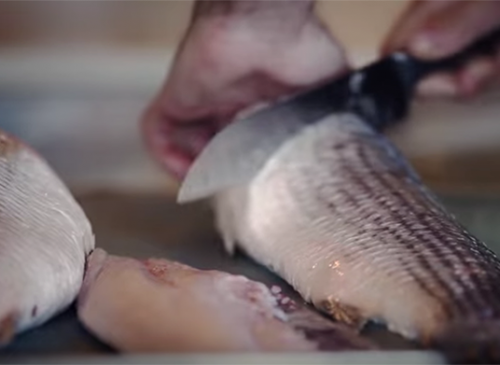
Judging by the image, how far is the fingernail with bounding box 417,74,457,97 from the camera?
4.28 ft

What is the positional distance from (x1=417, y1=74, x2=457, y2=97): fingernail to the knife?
0.01 meters

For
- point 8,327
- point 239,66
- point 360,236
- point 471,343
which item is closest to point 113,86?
point 239,66

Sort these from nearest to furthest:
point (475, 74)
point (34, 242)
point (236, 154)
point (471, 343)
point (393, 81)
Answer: point (471, 343), point (34, 242), point (236, 154), point (393, 81), point (475, 74)

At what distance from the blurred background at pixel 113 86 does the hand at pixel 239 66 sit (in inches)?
4.1

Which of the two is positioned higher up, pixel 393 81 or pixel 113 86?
pixel 393 81

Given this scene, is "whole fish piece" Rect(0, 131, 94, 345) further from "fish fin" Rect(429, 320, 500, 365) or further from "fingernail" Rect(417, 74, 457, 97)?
"fingernail" Rect(417, 74, 457, 97)

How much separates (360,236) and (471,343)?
0.24 meters

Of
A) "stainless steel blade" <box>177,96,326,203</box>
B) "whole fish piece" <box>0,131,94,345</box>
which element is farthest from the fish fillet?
"stainless steel blade" <box>177,96,326,203</box>

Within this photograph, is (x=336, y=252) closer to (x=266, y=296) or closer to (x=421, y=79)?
(x=266, y=296)

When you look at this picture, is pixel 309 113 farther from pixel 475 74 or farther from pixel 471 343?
pixel 471 343

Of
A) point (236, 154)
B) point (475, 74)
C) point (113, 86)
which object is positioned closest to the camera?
point (236, 154)

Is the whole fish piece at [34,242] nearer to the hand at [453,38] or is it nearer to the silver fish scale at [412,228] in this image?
the silver fish scale at [412,228]

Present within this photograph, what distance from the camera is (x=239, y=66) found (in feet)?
4.20

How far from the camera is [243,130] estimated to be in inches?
42.9
